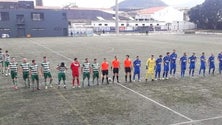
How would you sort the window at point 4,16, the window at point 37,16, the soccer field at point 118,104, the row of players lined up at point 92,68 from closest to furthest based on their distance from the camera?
the soccer field at point 118,104, the row of players lined up at point 92,68, the window at point 4,16, the window at point 37,16

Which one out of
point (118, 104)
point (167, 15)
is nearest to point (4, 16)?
point (167, 15)

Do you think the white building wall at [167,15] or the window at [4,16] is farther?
the white building wall at [167,15]

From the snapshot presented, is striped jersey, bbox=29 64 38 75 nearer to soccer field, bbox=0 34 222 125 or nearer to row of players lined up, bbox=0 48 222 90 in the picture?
row of players lined up, bbox=0 48 222 90

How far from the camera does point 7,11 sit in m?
81.4

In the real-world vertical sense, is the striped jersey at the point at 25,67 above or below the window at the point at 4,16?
below

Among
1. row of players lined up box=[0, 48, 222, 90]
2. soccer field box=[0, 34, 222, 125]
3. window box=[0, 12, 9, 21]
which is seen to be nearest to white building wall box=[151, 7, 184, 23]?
window box=[0, 12, 9, 21]

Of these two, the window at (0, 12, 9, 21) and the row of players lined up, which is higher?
the window at (0, 12, 9, 21)

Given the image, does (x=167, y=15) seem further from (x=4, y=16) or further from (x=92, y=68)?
(x=92, y=68)

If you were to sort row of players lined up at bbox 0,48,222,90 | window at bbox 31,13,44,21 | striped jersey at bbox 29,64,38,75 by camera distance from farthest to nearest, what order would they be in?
window at bbox 31,13,44,21
row of players lined up at bbox 0,48,222,90
striped jersey at bbox 29,64,38,75

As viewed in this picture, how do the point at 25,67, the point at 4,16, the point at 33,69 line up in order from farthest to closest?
1. the point at 4,16
2. the point at 25,67
3. the point at 33,69

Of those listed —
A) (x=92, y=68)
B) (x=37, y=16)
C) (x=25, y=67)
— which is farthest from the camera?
(x=37, y=16)

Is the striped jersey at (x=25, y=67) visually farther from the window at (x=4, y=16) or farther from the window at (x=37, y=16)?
the window at (x=37, y=16)

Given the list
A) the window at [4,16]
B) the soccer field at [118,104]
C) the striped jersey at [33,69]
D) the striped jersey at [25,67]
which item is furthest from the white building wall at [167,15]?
the striped jersey at [33,69]

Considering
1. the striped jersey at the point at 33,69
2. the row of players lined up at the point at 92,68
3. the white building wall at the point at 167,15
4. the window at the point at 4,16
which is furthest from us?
the white building wall at the point at 167,15
